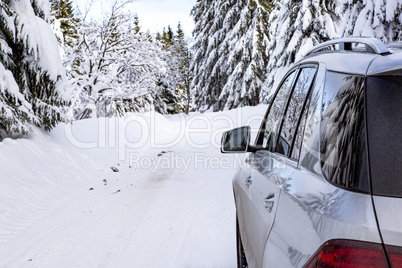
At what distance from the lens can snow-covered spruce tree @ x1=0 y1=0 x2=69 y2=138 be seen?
7.24 meters

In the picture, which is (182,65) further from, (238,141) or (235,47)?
(238,141)

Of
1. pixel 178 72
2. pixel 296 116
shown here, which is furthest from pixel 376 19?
pixel 178 72

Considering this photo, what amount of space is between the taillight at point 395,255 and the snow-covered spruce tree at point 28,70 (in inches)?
303

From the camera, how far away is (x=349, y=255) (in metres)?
1.04

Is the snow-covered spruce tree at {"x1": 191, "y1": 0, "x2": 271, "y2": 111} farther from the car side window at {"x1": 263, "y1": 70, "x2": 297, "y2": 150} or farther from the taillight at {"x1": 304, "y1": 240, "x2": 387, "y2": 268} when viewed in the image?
the taillight at {"x1": 304, "y1": 240, "x2": 387, "y2": 268}

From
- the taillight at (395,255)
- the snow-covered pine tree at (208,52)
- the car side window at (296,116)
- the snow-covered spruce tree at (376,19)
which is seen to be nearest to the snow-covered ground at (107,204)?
the car side window at (296,116)

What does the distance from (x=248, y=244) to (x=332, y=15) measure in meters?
14.1

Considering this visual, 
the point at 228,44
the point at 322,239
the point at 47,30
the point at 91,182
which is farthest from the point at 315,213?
the point at 228,44

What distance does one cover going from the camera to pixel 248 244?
7.77 ft

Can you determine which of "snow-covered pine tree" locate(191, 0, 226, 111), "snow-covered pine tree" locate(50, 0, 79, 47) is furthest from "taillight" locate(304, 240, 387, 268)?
"snow-covered pine tree" locate(191, 0, 226, 111)

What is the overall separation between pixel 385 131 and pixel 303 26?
13803mm

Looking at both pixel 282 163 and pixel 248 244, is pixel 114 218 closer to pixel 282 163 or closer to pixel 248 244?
pixel 248 244

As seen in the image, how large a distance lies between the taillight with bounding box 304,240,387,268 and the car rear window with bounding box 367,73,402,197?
18cm

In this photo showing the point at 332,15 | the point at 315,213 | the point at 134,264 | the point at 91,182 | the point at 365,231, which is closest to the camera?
the point at 365,231
